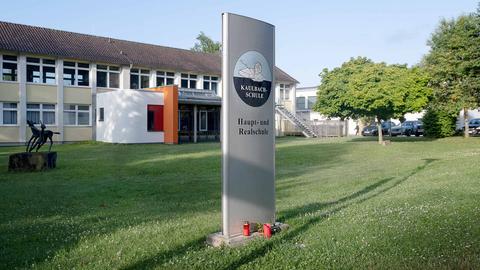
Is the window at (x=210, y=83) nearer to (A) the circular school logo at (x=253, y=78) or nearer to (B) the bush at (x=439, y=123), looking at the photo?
(B) the bush at (x=439, y=123)

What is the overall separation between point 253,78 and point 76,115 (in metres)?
32.8

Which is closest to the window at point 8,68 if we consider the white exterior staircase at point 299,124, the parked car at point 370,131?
the white exterior staircase at point 299,124

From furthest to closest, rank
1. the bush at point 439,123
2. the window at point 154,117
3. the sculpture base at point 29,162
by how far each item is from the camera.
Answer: the bush at point 439,123 → the window at point 154,117 → the sculpture base at point 29,162

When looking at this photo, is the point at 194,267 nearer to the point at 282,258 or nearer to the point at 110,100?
the point at 282,258

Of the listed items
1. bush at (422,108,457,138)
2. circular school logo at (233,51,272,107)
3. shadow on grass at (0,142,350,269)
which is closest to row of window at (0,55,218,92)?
shadow on grass at (0,142,350,269)

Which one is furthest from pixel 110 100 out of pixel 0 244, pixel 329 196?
pixel 0 244

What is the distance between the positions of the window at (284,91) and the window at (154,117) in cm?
2096

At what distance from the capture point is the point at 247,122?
6078 millimetres

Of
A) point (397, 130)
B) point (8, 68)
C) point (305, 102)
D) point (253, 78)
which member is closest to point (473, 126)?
point (397, 130)

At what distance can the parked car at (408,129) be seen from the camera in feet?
165

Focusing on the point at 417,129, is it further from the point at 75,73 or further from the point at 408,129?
the point at 75,73

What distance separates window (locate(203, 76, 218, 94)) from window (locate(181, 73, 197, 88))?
45.1 inches

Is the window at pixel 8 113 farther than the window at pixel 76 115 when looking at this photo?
No

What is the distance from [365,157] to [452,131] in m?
22.4
